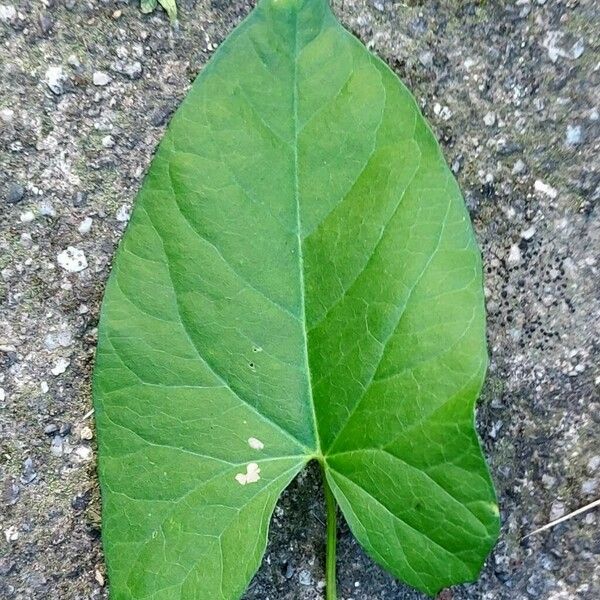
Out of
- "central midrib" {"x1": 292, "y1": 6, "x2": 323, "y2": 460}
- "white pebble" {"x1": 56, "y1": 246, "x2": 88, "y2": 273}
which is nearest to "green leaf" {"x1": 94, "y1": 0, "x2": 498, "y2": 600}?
"central midrib" {"x1": 292, "y1": 6, "x2": 323, "y2": 460}

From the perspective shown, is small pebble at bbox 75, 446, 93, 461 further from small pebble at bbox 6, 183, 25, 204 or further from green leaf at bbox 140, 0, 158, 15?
green leaf at bbox 140, 0, 158, 15

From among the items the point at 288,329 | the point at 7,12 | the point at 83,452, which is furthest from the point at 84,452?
the point at 7,12

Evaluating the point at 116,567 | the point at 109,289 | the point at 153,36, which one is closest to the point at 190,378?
the point at 109,289

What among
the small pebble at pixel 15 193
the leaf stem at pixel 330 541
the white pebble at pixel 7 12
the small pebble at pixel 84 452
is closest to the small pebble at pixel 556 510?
the leaf stem at pixel 330 541

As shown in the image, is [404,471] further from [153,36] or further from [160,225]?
[153,36]

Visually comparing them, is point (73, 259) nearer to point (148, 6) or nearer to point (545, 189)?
point (148, 6)

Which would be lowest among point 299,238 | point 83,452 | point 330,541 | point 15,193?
point 83,452
